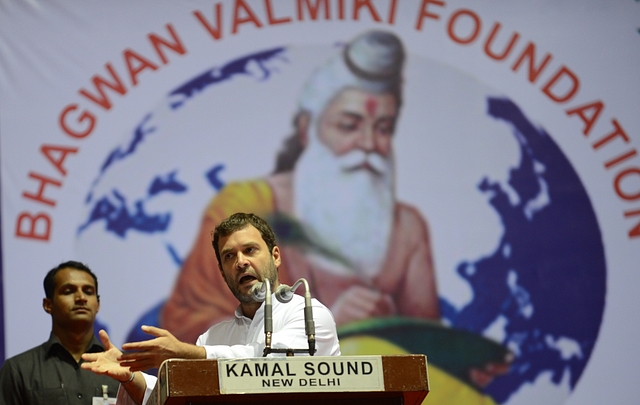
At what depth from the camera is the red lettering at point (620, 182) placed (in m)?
5.35

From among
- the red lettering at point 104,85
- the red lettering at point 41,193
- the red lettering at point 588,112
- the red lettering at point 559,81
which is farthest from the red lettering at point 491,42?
the red lettering at point 41,193

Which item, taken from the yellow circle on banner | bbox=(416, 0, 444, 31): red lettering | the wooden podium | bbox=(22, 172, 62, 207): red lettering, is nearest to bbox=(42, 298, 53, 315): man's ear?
bbox=(22, 172, 62, 207): red lettering

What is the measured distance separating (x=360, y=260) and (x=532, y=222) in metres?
0.98

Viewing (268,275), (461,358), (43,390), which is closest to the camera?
(268,275)

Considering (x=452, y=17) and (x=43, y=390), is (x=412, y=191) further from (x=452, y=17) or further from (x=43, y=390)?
(x=43, y=390)

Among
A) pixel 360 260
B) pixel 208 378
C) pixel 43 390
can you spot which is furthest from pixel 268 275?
pixel 360 260

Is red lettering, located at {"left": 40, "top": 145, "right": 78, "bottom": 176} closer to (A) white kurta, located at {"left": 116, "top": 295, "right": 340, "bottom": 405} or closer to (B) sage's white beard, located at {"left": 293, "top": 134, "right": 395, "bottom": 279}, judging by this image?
(B) sage's white beard, located at {"left": 293, "top": 134, "right": 395, "bottom": 279}

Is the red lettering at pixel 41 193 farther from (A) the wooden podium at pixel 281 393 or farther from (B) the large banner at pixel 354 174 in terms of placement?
(A) the wooden podium at pixel 281 393

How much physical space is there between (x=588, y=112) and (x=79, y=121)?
2.86m

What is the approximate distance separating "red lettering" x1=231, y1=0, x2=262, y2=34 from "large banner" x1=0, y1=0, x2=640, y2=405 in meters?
0.01

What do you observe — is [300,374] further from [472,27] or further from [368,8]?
[472,27]

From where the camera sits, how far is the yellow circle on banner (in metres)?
4.90

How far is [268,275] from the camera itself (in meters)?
3.27

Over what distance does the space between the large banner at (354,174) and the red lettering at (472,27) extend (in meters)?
0.01
